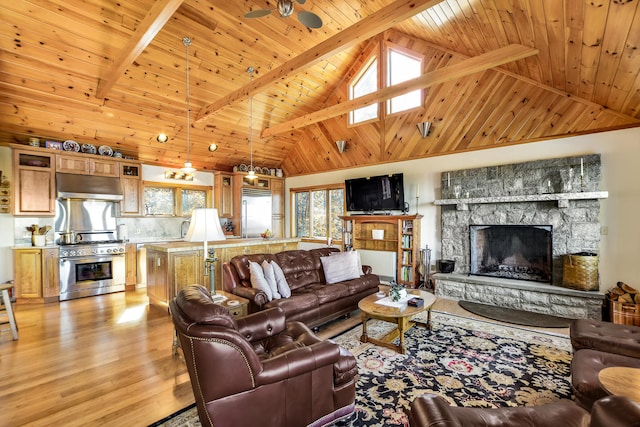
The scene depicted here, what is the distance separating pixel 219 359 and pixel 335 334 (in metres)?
2.27

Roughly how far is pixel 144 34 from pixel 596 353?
499 centimetres

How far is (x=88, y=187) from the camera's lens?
5.55m

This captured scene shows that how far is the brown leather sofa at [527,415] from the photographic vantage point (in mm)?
1076

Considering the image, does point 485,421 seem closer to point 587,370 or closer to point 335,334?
point 587,370

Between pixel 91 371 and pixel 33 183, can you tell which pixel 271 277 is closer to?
pixel 91 371

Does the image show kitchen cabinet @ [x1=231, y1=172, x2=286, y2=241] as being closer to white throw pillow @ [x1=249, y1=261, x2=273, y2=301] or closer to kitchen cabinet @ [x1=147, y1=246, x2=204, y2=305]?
kitchen cabinet @ [x1=147, y1=246, x2=204, y2=305]

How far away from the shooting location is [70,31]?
3.86m

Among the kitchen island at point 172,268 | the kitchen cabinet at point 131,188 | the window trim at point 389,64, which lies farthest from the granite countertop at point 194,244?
the window trim at point 389,64

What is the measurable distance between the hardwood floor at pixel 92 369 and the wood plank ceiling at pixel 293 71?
130 inches

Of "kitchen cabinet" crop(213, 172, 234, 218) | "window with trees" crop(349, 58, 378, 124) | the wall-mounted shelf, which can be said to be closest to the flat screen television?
the wall-mounted shelf

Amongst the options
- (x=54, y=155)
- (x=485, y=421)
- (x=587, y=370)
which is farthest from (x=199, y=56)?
(x=587, y=370)

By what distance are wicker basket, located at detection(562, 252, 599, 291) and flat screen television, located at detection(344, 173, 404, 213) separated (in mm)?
2804

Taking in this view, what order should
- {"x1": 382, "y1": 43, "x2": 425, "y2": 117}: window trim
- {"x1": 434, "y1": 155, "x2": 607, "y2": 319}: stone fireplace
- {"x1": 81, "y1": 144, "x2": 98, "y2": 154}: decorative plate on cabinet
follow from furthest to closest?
1. {"x1": 382, "y1": 43, "x2": 425, "y2": 117}: window trim
2. {"x1": 81, "y1": 144, "x2": 98, "y2": 154}: decorative plate on cabinet
3. {"x1": 434, "y1": 155, "x2": 607, "y2": 319}: stone fireplace

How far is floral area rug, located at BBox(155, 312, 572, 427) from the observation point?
7.51ft
